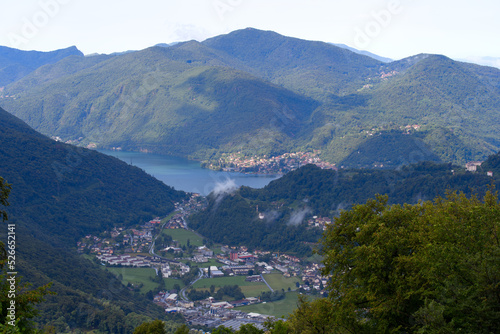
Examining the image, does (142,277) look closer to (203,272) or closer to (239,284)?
(203,272)

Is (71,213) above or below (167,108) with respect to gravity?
below

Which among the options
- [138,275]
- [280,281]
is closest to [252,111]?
[138,275]

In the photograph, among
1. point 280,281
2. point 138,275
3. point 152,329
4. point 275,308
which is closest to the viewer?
point 152,329

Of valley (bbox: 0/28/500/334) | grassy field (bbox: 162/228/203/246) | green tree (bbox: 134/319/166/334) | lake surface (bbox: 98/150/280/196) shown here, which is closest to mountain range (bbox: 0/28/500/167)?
valley (bbox: 0/28/500/334)

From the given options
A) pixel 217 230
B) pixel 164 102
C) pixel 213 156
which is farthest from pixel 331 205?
pixel 164 102

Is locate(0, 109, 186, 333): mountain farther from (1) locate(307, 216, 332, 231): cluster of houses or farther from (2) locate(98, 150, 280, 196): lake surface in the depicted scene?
(1) locate(307, 216, 332, 231): cluster of houses

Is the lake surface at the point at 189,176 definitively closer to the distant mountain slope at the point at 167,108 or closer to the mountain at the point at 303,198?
the distant mountain slope at the point at 167,108

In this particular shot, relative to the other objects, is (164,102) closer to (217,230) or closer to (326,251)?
(217,230)

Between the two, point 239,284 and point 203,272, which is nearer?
point 239,284
